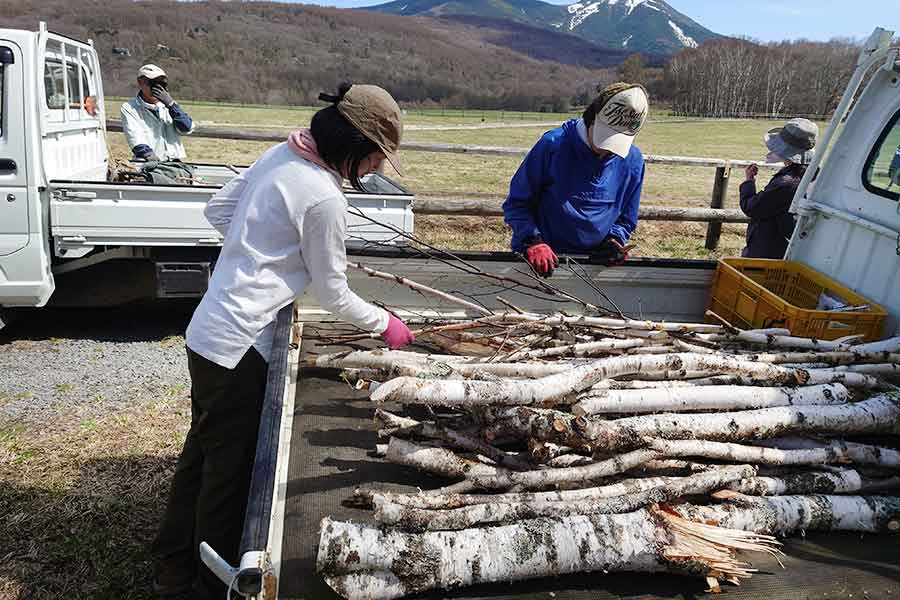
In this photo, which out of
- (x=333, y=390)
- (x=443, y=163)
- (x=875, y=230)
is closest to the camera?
(x=333, y=390)

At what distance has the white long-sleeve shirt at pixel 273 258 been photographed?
2.23m

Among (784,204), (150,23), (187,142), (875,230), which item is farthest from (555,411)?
(150,23)

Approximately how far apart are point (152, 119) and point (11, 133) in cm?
220

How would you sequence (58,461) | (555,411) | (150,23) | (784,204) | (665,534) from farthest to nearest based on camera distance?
(150,23), (784,204), (58,461), (555,411), (665,534)

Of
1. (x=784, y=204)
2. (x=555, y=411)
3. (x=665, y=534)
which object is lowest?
(x=665, y=534)

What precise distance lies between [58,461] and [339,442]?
2487mm

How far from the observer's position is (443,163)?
2134cm

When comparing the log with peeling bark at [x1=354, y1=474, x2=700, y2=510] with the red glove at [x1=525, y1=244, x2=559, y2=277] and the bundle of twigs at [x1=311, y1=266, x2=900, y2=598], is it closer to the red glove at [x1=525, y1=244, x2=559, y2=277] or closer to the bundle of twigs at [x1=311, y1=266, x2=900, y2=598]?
the bundle of twigs at [x1=311, y1=266, x2=900, y2=598]

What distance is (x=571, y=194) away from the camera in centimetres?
396

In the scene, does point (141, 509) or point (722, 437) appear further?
point (141, 509)

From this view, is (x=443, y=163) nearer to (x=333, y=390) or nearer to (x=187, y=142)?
(x=187, y=142)

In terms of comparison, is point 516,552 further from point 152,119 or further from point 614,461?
point 152,119

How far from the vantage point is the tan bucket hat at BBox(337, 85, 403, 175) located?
215cm

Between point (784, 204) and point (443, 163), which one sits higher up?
point (784, 204)
